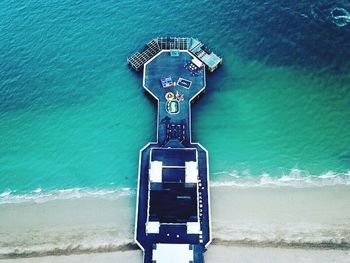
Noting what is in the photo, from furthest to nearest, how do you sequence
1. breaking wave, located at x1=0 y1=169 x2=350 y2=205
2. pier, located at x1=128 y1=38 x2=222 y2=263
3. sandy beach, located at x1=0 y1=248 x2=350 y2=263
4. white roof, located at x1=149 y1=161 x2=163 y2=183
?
1. breaking wave, located at x1=0 y1=169 x2=350 y2=205
2. white roof, located at x1=149 y1=161 x2=163 y2=183
3. pier, located at x1=128 y1=38 x2=222 y2=263
4. sandy beach, located at x1=0 y1=248 x2=350 y2=263

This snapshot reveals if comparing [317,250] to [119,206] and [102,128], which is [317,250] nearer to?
[119,206]

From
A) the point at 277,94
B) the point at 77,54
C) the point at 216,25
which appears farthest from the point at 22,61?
the point at 277,94

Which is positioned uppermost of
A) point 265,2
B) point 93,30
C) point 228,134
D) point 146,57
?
point 265,2

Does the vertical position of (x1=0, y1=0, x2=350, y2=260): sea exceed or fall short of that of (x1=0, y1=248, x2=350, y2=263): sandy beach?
it exceeds it

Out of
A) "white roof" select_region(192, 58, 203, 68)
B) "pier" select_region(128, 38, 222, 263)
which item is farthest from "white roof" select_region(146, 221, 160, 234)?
"white roof" select_region(192, 58, 203, 68)

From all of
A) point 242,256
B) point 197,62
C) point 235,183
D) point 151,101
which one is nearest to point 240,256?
point 242,256

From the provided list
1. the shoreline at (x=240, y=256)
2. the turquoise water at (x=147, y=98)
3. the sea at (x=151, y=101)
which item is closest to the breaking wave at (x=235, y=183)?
the sea at (x=151, y=101)

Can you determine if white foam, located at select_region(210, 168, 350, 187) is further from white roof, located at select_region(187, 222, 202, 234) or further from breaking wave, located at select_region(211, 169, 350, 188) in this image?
white roof, located at select_region(187, 222, 202, 234)
